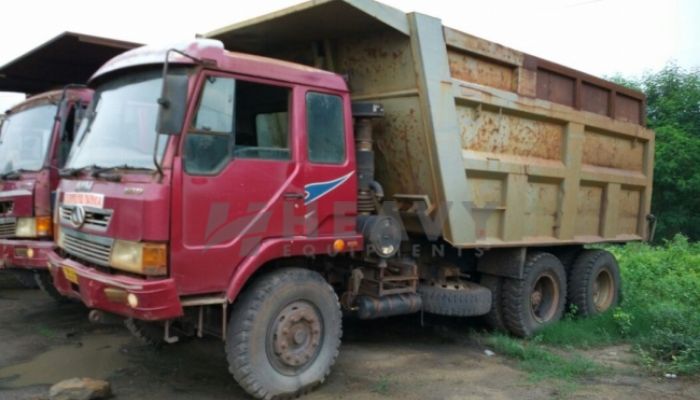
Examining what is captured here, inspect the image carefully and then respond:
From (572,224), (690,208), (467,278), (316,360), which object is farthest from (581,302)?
(690,208)

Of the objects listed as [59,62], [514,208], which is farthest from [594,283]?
[59,62]

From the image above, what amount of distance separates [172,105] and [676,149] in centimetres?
2055

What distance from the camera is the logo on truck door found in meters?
4.33

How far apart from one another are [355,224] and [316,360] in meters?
1.13

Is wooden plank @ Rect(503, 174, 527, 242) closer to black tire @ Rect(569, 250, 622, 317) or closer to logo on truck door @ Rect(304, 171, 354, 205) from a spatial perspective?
black tire @ Rect(569, 250, 622, 317)

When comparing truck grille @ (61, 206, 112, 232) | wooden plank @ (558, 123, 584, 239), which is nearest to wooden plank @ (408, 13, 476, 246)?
wooden plank @ (558, 123, 584, 239)

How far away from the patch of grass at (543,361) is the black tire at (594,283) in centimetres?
146

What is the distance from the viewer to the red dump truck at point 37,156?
5.81 metres

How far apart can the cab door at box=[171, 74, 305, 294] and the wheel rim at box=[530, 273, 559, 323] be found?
354cm

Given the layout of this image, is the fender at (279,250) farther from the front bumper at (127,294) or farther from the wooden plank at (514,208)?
the wooden plank at (514,208)

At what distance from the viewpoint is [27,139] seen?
635 cm

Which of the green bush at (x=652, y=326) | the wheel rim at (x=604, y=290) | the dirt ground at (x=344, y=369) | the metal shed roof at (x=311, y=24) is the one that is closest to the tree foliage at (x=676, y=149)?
the green bush at (x=652, y=326)

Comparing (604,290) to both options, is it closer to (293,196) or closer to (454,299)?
(454,299)

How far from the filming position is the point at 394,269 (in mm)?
5293
